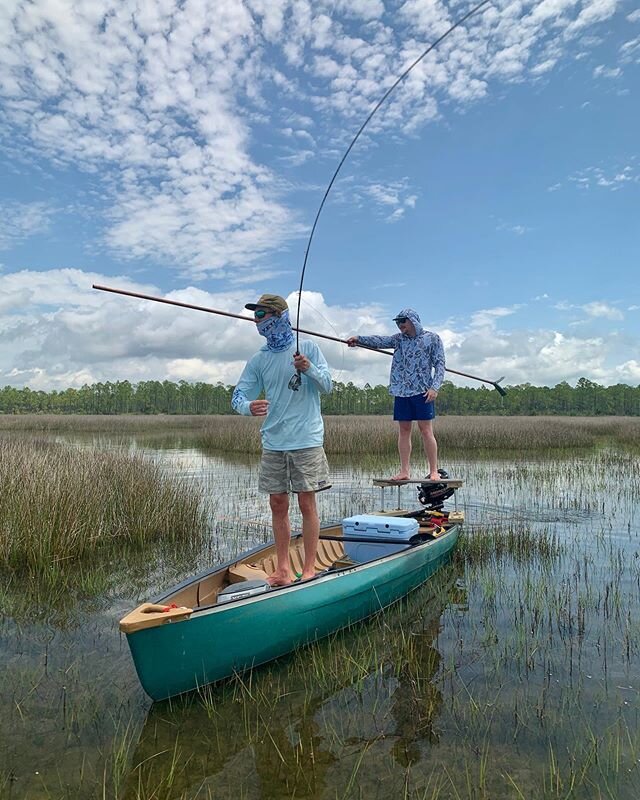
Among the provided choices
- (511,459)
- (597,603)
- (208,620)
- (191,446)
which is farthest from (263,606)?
(191,446)

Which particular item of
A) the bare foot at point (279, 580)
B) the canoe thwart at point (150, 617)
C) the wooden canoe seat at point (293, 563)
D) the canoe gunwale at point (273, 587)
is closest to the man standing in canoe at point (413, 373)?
the wooden canoe seat at point (293, 563)

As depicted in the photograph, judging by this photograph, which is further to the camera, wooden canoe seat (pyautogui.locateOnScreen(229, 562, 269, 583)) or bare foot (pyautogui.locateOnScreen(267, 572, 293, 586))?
wooden canoe seat (pyautogui.locateOnScreen(229, 562, 269, 583))

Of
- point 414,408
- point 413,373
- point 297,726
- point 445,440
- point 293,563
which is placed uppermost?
point 413,373

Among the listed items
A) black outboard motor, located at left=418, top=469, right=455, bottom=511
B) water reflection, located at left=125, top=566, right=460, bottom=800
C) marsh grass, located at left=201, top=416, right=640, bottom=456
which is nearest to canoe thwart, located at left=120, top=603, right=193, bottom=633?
water reflection, located at left=125, top=566, right=460, bottom=800

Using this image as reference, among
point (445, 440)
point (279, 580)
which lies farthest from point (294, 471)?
point (445, 440)

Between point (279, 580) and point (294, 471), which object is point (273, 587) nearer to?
point (279, 580)

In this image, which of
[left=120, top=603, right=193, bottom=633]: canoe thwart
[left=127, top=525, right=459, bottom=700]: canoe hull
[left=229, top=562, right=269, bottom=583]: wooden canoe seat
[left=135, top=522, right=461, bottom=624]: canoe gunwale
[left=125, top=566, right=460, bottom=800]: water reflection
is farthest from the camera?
[left=229, top=562, right=269, bottom=583]: wooden canoe seat

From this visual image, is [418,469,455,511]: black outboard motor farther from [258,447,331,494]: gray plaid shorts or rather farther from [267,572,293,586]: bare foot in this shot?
[267,572,293,586]: bare foot

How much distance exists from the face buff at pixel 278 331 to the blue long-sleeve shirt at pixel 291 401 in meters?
0.06

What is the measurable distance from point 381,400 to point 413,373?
72.6m

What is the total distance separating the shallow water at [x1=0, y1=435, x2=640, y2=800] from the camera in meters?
2.92

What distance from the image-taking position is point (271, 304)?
15.3 ft

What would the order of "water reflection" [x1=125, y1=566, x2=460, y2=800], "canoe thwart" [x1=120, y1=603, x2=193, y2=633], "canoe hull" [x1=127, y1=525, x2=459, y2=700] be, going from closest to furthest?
"water reflection" [x1=125, y1=566, x2=460, y2=800] < "canoe thwart" [x1=120, y1=603, x2=193, y2=633] < "canoe hull" [x1=127, y1=525, x2=459, y2=700]

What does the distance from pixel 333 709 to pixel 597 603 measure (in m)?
3.06
